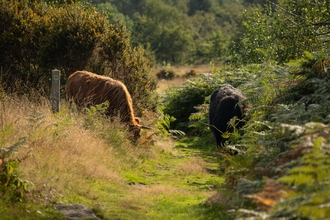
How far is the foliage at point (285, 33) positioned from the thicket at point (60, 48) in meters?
4.91

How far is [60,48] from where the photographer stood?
420 inches

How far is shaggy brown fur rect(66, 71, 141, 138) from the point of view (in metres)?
8.98


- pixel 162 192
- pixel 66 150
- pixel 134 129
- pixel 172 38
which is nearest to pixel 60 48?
pixel 134 129

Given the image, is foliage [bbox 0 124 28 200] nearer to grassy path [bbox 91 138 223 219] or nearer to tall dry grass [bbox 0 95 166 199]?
tall dry grass [bbox 0 95 166 199]

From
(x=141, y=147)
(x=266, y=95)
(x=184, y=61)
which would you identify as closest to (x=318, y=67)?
(x=266, y=95)

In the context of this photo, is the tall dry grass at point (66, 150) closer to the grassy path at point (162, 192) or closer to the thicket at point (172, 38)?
the grassy path at point (162, 192)

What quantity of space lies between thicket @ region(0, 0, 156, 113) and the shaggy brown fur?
1.52 m

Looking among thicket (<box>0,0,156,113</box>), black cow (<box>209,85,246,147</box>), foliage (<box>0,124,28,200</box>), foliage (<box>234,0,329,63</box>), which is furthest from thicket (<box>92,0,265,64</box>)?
foliage (<box>0,124,28,200</box>)

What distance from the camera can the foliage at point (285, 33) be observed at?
1086 centimetres

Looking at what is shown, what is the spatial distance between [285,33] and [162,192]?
9.15 m

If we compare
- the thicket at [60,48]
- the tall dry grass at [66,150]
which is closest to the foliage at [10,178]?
the tall dry grass at [66,150]

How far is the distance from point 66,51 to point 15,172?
699cm

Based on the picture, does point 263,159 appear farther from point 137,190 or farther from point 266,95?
point 137,190

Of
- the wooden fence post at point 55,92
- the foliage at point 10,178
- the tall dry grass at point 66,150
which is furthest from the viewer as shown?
the wooden fence post at point 55,92
